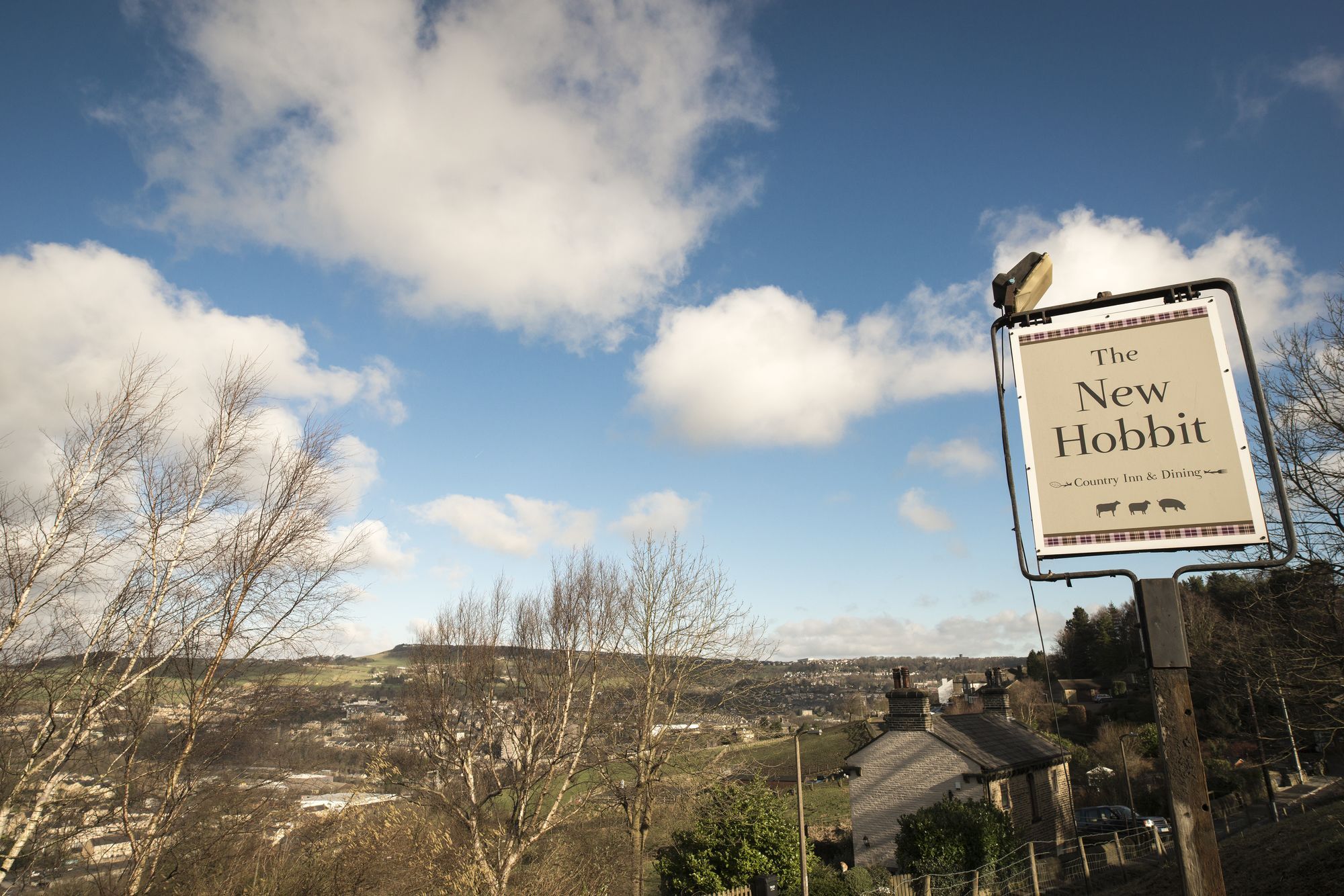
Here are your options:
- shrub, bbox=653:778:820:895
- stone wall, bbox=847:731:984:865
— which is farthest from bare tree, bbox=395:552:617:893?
stone wall, bbox=847:731:984:865

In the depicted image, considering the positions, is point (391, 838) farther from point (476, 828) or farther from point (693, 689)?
point (693, 689)

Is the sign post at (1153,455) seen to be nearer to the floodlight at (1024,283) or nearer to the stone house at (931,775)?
the floodlight at (1024,283)

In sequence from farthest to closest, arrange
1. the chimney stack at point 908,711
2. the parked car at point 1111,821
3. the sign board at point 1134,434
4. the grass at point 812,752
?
the grass at point 812,752 → the parked car at point 1111,821 → the chimney stack at point 908,711 → the sign board at point 1134,434

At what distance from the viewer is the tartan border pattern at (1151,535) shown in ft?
11.5

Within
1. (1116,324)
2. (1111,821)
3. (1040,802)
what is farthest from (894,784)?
(1116,324)

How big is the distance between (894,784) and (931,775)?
1434mm

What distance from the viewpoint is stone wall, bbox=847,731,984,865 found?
72.8 ft

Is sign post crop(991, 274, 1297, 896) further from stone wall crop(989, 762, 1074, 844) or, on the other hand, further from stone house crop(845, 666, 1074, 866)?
stone wall crop(989, 762, 1074, 844)

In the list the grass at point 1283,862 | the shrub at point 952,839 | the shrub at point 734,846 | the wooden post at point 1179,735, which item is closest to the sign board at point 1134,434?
the wooden post at point 1179,735

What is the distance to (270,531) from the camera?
432 inches

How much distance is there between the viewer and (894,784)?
23.3m

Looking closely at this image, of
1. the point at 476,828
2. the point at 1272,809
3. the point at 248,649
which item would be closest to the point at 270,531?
the point at 248,649

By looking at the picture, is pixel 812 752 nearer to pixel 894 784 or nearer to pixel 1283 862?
pixel 894 784

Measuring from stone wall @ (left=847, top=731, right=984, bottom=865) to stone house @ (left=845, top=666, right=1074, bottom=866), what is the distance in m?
0.02
